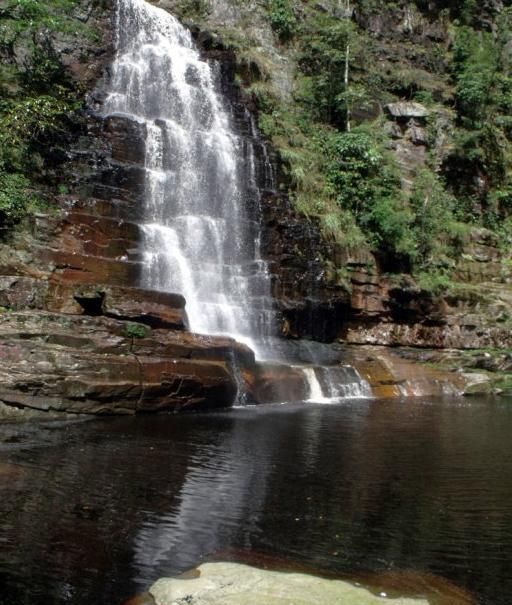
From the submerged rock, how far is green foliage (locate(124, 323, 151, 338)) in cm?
1040

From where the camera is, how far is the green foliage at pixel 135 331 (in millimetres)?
15156

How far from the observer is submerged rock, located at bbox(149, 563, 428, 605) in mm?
4586

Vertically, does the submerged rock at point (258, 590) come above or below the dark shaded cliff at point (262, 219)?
below

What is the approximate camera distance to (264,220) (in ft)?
80.1

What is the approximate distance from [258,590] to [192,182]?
21.1m

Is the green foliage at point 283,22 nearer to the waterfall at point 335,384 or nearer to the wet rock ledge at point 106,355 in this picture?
the waterfall at point 335,384

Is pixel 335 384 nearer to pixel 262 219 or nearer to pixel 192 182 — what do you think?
pixel 262 219

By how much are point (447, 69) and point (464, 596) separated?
40.5m

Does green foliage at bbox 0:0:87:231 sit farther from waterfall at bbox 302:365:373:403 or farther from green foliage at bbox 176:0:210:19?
waterfall at bbox 302:365:373:403

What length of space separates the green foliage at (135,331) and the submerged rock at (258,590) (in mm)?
10398

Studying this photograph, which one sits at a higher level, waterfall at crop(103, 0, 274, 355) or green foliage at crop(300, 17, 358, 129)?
green foliage at crop(300, 17, 358, 129)

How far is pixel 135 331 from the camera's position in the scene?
15.2m

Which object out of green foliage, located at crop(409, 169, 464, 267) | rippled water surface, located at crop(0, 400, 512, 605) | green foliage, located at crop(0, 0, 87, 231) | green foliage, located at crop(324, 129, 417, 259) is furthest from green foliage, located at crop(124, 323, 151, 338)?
green foliage, located at crop(409, 169, 464, 267)

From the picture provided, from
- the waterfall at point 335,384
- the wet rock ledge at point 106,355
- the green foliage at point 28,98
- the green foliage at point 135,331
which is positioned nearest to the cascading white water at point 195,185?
the waterfall at point 335,384
